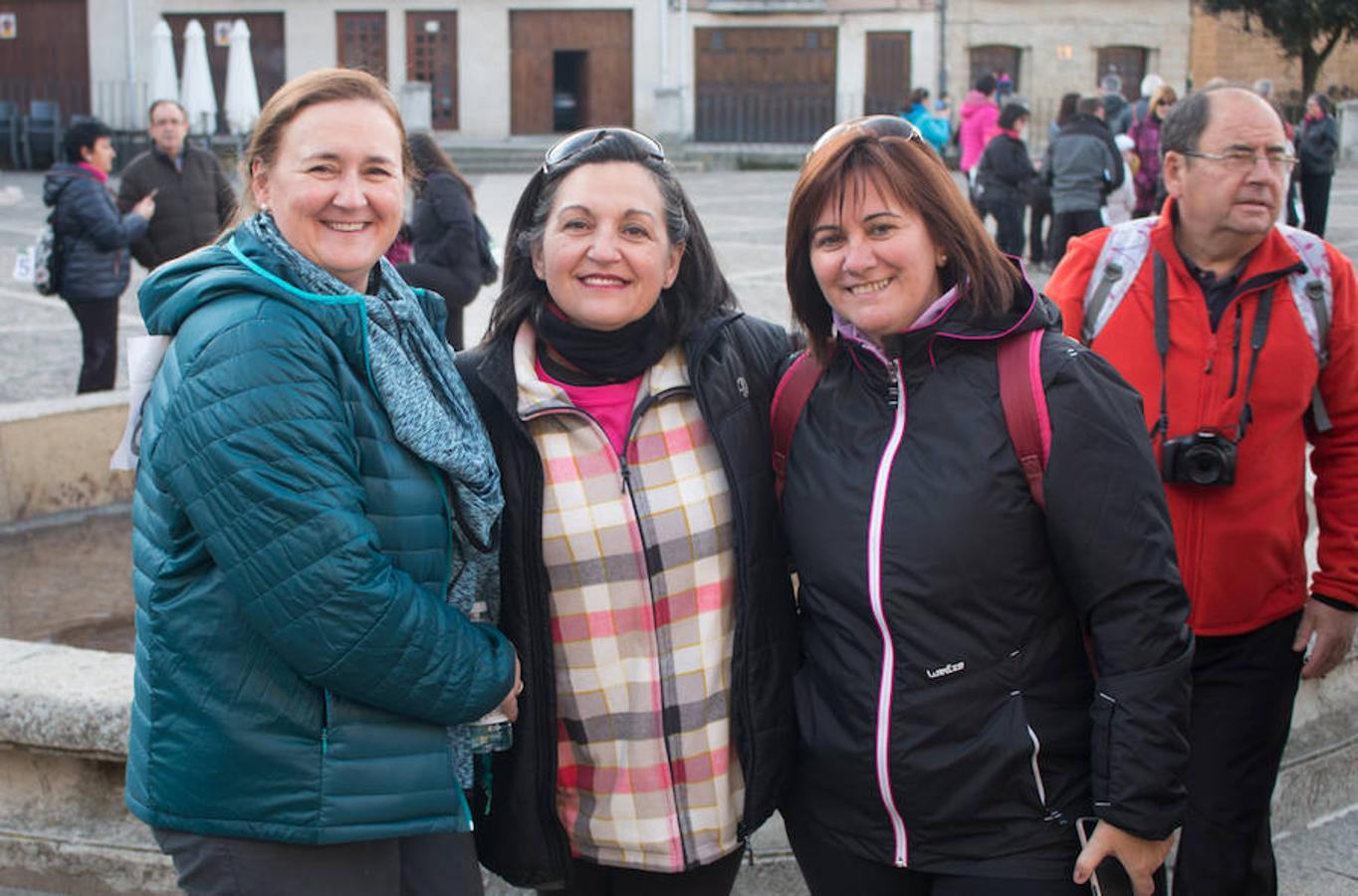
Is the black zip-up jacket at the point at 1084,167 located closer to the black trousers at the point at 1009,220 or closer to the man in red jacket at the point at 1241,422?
the black trousers at the point at 1009,220

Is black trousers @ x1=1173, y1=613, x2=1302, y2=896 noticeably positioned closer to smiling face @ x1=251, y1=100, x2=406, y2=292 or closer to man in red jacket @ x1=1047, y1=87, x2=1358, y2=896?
man in red jacket @ x1=1047, y1=87, x2=1358, y2=896

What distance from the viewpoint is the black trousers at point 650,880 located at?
2.51m

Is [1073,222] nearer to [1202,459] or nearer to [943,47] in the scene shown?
[1202,459]

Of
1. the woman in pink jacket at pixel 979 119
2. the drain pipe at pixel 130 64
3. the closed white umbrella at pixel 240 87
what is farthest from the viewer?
the drain pipe at pixel 130 64

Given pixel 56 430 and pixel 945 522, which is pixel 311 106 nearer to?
pixel 945 522

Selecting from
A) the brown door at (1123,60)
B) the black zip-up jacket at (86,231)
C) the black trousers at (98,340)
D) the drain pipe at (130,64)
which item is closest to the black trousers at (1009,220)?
the black zip-up jacket at (86,231)

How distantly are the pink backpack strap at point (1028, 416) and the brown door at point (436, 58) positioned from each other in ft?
95.5

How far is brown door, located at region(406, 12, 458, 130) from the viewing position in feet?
99.1

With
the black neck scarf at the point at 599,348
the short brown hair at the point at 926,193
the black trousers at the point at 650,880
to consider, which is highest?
the short brown hair at the point at 926,193

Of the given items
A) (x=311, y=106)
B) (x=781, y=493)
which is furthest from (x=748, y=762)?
(x=311, y=106)

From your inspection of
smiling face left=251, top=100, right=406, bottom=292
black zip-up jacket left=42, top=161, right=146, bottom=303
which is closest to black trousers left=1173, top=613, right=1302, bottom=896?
smiling face left=251, top=100, right=406, bottom=292

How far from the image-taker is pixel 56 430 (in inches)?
252

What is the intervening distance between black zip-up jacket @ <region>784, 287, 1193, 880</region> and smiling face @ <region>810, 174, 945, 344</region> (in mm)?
61

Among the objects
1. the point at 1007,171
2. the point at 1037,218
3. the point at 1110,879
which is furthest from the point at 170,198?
the point at 1037,218
